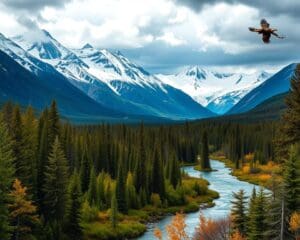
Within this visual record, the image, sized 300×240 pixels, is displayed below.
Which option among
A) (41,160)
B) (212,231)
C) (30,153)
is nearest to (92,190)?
(41,160)

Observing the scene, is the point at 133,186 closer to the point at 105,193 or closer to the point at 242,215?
the point at 105,193

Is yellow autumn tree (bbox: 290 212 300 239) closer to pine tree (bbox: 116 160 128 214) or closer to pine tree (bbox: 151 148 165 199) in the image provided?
pine tree (bbox: 116 160 128 214)

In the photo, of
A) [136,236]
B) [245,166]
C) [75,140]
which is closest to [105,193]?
[136,236]

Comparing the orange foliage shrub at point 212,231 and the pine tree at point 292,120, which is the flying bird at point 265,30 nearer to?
the pine tree at point 292,120

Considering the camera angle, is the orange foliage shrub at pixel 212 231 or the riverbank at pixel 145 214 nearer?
the orange foliage shrub at pixel 212 231

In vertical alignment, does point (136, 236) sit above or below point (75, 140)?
below

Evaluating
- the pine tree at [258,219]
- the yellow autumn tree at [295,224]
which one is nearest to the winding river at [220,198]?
the pine tree at [258,219]
